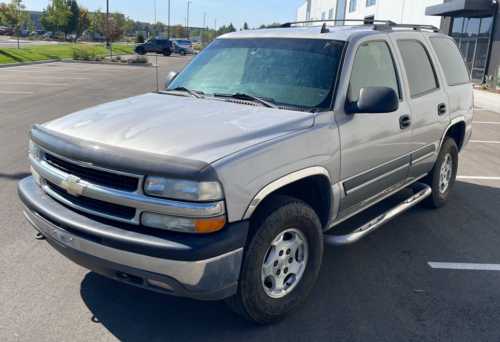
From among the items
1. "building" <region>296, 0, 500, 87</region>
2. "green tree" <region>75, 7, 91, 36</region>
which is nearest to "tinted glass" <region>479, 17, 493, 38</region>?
"building" <region>296, 0, 500, 87</region>

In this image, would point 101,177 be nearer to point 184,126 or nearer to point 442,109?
point 184,126

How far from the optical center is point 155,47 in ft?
157

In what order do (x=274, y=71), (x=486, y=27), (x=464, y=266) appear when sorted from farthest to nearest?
1. (x=486, y=27)
2. (x=464, y=266)
3. (x=274, y=71)

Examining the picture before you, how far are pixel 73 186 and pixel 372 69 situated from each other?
2680mm

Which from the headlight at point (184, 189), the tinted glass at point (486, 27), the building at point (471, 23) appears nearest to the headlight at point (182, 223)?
the headlight at point (184, 189)

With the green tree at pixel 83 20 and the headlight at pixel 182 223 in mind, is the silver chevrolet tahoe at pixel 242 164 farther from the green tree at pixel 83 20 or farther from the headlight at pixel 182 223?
the green tree at pixel 83 20

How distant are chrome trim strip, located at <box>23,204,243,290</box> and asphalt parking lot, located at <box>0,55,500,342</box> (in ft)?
2.00

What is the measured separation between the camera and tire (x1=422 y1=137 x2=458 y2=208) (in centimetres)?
556

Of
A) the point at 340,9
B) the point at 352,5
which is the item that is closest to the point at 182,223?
the point at 352,5

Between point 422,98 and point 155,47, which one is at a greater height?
point 422,98

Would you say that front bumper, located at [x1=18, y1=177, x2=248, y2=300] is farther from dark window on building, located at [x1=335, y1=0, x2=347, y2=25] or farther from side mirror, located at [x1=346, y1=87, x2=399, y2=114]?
dark window on building, located at [x1=335, y1=0, x2=347, y2=25]

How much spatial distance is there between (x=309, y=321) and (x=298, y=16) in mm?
98101

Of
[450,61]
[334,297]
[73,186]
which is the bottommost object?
[334,297]

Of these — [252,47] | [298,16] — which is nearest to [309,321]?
[252,47]
